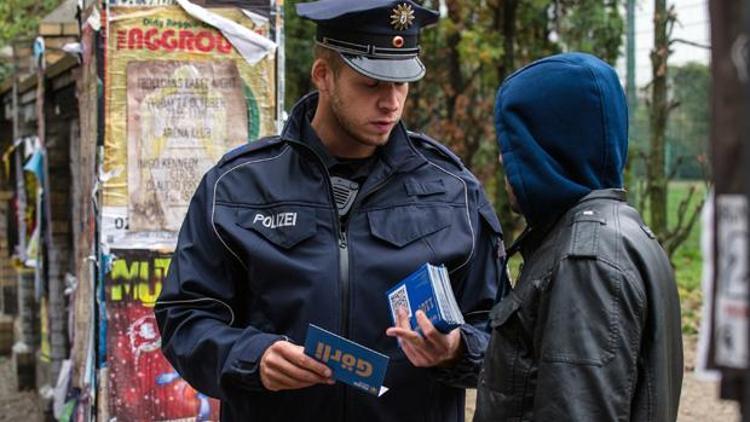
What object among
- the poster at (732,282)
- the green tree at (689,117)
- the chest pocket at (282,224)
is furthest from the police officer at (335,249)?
the green tree at (689,117)

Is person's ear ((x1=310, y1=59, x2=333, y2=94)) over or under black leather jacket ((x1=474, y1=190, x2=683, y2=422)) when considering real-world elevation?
over

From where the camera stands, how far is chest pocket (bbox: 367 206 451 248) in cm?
269

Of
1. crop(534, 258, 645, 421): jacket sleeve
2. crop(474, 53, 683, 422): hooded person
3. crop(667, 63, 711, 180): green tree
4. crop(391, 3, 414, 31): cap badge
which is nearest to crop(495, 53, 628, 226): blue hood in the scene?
crop(474, 53, 683, 422): hooded person

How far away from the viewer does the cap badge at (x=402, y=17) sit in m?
2.93

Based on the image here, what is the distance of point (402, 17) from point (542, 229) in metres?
1.01

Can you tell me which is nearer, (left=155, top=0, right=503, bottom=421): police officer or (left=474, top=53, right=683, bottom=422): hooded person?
(left=474, top=53, right=683, bottom=422): hooded person

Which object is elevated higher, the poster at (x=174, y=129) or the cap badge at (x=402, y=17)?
the cap badge at (x=402, y=17)

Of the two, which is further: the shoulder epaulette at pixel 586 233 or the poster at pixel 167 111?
the poster at pixel 167 111

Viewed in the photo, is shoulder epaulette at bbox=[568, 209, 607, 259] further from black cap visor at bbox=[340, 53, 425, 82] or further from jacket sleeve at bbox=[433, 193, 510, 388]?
black cap visor at bbox=[340, 53, 425, 82]

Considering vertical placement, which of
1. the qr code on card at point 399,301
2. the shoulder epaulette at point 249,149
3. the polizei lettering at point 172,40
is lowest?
the qr code on card at point 399,301

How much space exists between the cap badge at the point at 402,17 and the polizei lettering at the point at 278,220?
634mm

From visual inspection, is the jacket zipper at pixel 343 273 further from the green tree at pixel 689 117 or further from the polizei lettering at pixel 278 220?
the green tree at pixel 689 117

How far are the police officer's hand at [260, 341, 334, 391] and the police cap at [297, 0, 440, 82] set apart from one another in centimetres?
78

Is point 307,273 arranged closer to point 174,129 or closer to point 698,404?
point 174,129
